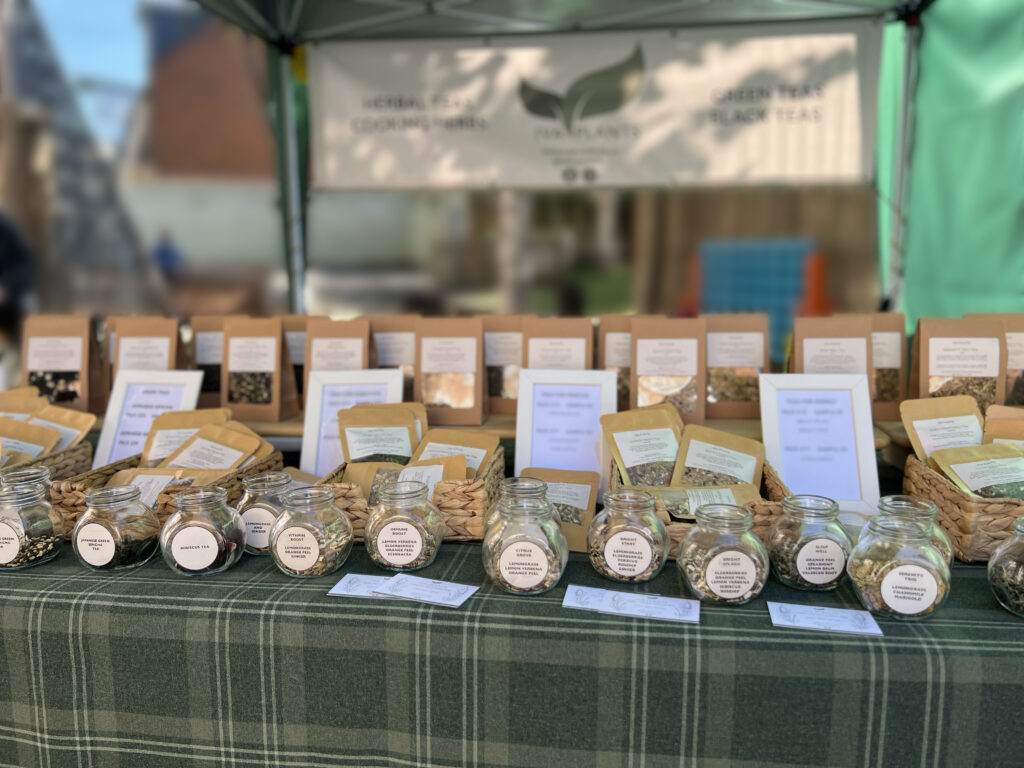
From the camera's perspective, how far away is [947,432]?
1331mm

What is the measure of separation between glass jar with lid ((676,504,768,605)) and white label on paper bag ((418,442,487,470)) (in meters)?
0.46

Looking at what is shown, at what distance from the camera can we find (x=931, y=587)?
948 mm

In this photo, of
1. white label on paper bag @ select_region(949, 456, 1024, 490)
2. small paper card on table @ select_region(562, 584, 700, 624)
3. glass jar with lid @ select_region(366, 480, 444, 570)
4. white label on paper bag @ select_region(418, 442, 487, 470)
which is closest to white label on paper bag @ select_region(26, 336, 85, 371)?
white label on paper bag @ select_region(418, 442, 487, 470)

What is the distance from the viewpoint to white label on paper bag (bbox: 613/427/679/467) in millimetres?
1297

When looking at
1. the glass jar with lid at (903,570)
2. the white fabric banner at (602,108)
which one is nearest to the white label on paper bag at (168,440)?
the glass jar with lid at (903,570)

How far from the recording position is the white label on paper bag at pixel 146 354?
1.85 metres

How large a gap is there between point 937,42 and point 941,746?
2.61m

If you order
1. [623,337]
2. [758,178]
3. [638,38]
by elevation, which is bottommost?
[623,337]

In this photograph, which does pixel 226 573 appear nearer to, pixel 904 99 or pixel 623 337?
pixel 623 337

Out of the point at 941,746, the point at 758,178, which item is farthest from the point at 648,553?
the point at 758,178

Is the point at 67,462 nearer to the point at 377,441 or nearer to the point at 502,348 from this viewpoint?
the point at 377,441

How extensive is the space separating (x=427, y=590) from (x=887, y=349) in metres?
1.24

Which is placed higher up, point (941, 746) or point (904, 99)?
point (904, 99)

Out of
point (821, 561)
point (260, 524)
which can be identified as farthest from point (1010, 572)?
point (260, 524)
